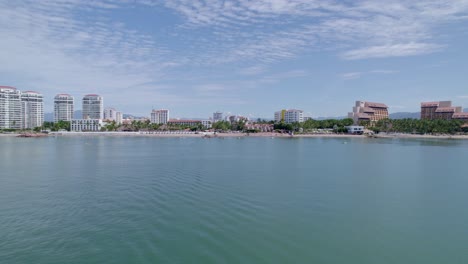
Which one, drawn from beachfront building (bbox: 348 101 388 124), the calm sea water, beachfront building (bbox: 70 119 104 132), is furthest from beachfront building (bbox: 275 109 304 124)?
the calm sea water

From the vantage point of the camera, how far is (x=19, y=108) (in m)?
85.9

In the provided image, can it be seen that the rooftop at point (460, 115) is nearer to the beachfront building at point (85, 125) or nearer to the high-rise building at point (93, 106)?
the beachfront building at point (85, 125)

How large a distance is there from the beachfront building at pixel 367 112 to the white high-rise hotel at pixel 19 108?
9280 centimetres

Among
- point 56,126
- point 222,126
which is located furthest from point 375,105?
point 56,126

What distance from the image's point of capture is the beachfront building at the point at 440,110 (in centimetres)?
7829

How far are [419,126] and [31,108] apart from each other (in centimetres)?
10405

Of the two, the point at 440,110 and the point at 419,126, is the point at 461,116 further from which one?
the point at 419,126

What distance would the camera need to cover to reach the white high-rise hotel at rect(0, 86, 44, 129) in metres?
82.6

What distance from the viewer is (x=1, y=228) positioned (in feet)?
25.8

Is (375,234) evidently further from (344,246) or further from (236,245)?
(236,245)

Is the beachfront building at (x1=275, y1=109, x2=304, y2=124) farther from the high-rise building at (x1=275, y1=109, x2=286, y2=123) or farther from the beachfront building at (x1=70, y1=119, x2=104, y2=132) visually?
the beachfront building at (x1=70, y1=119, x2=104, y2=132)

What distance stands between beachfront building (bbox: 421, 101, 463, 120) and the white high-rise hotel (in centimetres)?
11083

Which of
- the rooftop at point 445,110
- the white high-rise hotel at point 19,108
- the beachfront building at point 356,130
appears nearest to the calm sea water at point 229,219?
the beachfront building at point 356,130

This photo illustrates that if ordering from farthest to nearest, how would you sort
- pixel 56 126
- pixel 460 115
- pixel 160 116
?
pixel 160 116, pixel 56 126, pixel 460 115
